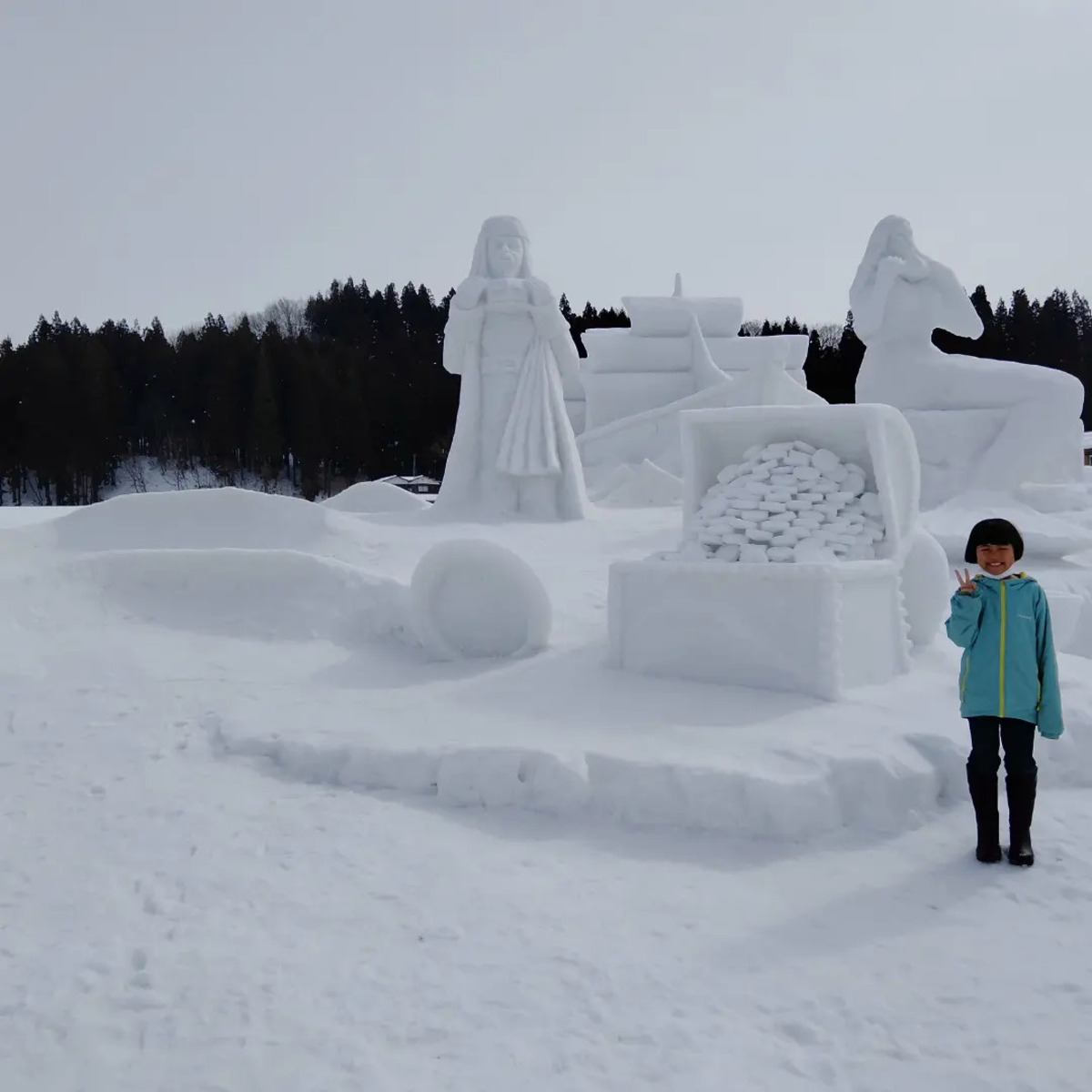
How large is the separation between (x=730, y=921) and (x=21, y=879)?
6.36 feet

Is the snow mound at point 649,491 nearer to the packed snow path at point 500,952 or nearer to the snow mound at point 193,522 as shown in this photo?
the snow mound at point 193,522

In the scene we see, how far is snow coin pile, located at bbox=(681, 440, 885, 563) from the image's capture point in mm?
4633

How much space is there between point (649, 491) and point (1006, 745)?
27.4 ft

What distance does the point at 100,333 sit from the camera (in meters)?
29.2

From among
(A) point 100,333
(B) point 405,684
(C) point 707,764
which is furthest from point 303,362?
(C) point 707,764

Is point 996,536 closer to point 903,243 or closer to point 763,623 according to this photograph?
point 763,623

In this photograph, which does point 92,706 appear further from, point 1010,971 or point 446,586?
point 1010,971

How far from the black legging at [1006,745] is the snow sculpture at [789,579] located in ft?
3.68

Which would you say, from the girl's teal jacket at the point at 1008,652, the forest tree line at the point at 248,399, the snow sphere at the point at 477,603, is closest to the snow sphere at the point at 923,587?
the snow sphere at the point at 477,603

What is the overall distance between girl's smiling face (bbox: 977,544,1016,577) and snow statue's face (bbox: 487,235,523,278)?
21.8ft

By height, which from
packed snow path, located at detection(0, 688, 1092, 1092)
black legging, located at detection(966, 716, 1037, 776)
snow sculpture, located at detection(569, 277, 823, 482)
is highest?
snow sculpture, located at detection(569, 277, 823, 482)

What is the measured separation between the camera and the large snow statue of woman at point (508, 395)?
901 cm

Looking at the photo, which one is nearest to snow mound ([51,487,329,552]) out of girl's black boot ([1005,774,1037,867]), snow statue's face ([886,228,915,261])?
girl's black boot ([1005,774,1037,867])

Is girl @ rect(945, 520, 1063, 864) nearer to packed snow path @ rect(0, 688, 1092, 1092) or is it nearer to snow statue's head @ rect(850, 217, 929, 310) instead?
packed snow path @ rect(0, 688, 1092, 1092)
